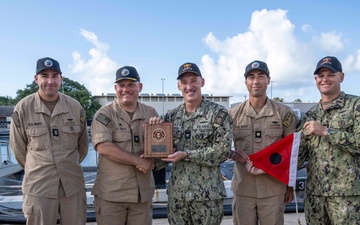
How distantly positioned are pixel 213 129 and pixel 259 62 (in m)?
0.86

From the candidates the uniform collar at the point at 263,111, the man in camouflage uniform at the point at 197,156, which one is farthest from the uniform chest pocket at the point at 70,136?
the uniform collar at the point at 263,111

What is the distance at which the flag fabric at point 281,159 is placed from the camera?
331 cm

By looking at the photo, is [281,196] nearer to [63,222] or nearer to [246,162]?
[246,162]

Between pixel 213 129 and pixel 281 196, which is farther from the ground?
pixel 213 129

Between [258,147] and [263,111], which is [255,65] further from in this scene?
[258,147]

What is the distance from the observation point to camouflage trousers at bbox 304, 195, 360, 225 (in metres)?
3.03

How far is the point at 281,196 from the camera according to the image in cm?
337

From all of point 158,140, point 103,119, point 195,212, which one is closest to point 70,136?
point 103,119

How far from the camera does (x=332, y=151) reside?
10.3 feet

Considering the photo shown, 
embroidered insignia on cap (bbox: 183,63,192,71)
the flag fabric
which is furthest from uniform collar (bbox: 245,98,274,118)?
embroidered insignia on cap (bbox: 183,63,192,71)

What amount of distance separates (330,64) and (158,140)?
1728 mm

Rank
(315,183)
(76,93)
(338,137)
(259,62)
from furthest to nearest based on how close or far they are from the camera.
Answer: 1. (76,93)
2. (259,62)
3. (315,183)
4. (338,137)

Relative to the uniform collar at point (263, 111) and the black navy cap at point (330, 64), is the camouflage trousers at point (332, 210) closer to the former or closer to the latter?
the uniform collar at point (263, 111)

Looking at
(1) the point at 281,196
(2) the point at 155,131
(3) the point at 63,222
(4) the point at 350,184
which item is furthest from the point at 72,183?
(4) the point at 350,184
